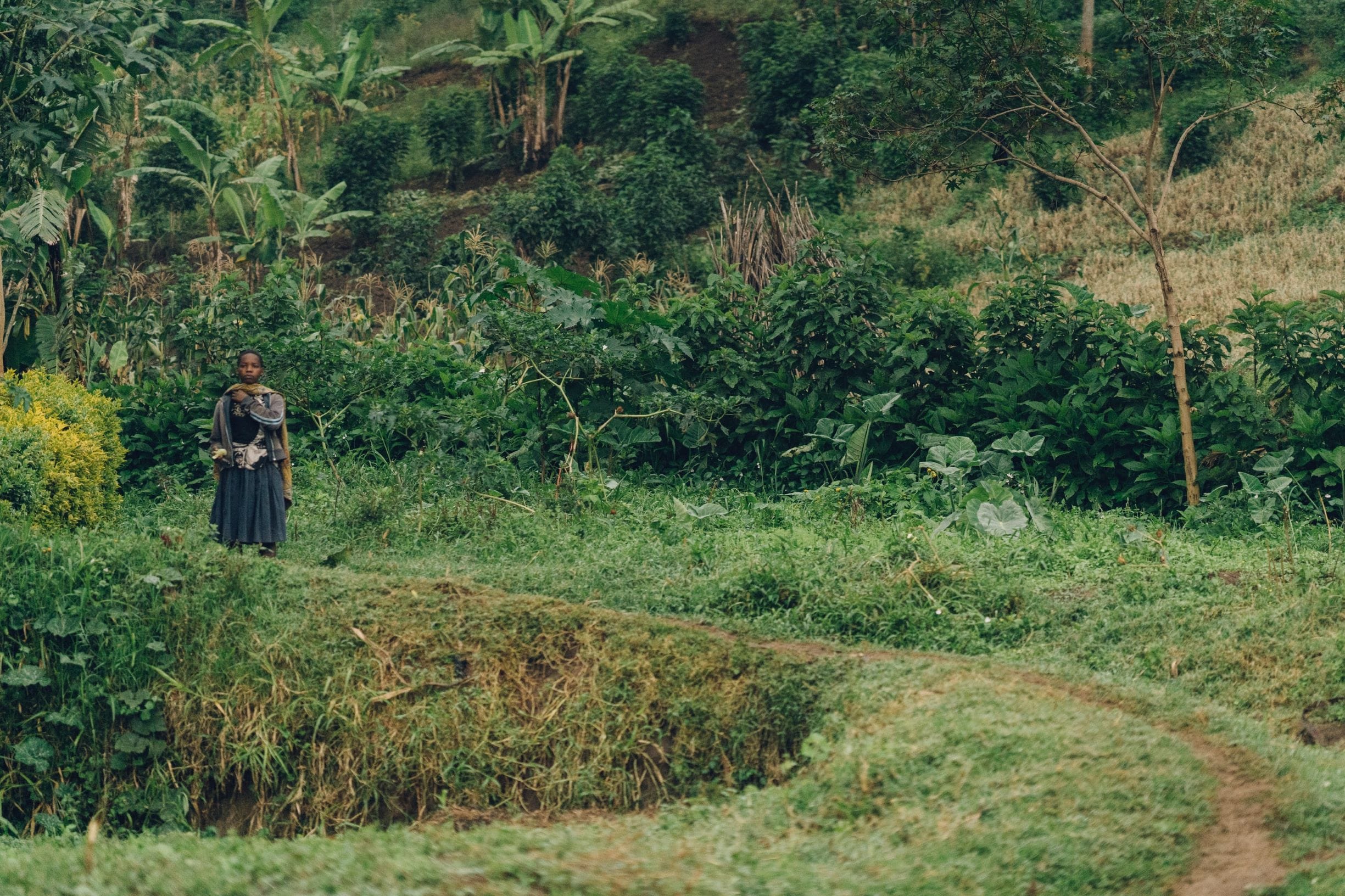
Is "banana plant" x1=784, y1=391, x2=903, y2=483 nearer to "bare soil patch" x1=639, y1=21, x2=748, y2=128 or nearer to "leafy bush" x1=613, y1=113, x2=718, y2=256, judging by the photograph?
"leafy bush" x1=613, y1=113, x2=718, y2=256

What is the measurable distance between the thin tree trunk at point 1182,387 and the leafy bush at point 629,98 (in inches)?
571

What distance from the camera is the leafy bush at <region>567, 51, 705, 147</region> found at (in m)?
23.0

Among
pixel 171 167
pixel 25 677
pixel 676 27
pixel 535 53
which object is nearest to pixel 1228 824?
pixel 25 677

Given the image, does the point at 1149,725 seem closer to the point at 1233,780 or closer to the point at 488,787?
the point at 1233,780

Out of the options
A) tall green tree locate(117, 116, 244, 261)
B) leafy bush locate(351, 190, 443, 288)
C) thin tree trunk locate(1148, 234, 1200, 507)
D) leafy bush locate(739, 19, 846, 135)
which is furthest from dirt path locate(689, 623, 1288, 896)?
leafy bush locate(739, 19, 846, 135)

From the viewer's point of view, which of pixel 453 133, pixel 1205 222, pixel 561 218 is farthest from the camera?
pixel 453 133

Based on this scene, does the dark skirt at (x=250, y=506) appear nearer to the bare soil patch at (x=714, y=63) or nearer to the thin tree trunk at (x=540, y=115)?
the thin tree trunk at (x=540, y=115)

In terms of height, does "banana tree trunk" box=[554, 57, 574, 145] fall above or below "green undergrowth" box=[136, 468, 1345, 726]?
above

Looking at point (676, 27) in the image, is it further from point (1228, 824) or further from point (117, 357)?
point (1228, 824)

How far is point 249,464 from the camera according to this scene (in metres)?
7.59

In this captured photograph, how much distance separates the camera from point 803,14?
26594 millimetres

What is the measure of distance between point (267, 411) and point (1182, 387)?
218 inches

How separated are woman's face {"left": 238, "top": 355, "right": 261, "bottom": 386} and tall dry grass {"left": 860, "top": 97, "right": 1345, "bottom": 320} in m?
9.55

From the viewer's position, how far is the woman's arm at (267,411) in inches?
298
